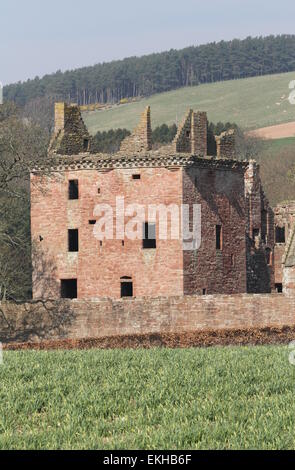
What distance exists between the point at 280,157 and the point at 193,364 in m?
72.4

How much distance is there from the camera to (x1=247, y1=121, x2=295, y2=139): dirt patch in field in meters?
106

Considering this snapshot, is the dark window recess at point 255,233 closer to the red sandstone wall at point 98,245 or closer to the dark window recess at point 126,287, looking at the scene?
the red sandstone wall at point 98,245

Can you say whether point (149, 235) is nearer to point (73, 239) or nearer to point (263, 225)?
point (73, 239)

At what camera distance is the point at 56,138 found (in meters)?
53.1

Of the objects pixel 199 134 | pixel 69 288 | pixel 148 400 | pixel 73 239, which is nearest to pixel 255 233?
pixel 199 134

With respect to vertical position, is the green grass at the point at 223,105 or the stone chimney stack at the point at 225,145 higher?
the green grass at the point at 223,105

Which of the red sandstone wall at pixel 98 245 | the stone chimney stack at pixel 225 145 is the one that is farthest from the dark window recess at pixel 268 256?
the red sandstone wall at pixel 98 245

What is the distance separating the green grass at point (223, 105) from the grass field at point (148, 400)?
84.6 meters

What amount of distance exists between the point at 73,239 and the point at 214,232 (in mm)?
6289

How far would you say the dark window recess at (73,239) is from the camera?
5162cm

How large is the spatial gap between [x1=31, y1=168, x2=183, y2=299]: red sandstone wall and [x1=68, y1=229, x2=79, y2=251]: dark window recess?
27 cm

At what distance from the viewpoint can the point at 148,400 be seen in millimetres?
21828

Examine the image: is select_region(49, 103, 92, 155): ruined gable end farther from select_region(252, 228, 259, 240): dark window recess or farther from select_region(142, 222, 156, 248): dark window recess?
select_region(252, 228, 259, 240): dark window recess

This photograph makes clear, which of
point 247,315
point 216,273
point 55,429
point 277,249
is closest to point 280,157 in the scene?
point 277,249
